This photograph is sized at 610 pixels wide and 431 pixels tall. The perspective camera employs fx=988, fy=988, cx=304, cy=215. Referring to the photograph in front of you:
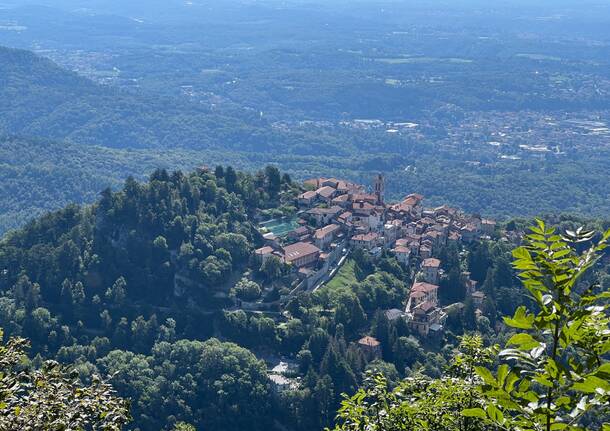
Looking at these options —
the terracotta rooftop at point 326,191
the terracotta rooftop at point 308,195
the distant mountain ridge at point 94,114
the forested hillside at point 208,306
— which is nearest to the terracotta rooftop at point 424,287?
the forested hillside at point 208,306

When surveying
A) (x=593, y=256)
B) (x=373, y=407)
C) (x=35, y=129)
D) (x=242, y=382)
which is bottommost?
(x=35, y=129)

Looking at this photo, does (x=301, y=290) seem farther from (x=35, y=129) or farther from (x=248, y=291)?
(x=35, y=129)

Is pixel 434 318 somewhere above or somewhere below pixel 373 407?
below

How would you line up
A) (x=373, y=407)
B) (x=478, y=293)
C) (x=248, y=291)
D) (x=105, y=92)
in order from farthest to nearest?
(x=105, y=92) → (x=478, y=293) → (x=248, y=291) → (x=373, y=407)

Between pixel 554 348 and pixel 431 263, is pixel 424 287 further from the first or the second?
pixel 554 348

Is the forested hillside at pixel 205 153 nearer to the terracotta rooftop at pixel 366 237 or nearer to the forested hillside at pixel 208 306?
the forested hillside at pixel 208 306

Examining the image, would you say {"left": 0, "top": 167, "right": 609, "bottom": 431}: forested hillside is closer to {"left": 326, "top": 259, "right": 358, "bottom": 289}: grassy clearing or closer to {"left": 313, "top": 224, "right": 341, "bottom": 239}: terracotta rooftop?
{"left": 326, "top": 259, "right": 358, "bottom": 289}: grassy clearing

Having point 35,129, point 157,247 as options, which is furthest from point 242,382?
point 35,129
